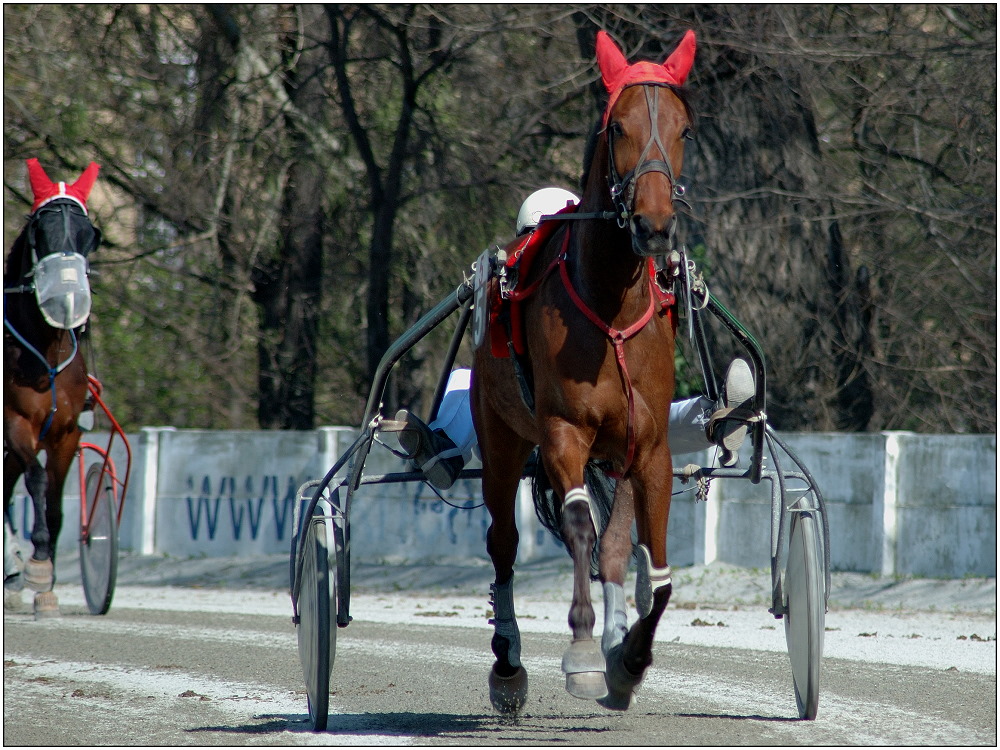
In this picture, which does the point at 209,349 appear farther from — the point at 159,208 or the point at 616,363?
the point at 616,363

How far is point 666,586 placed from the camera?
15.1 ft

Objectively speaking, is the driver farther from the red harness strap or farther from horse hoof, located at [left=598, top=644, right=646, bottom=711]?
horse hoof, located at [left=598, top=644, right=646, bottom=711]

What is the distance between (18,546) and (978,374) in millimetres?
9127

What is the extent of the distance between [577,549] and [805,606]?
110 cm

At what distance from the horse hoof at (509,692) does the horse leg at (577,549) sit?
95 cm

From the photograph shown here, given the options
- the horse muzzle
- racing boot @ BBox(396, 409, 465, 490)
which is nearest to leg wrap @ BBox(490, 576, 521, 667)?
racing boot @ BBox(396, 409, 465, 490)

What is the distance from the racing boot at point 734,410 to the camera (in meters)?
4.96

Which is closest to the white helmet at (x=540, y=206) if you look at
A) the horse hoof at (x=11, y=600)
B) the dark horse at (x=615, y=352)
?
the dark horse at (x=615, y=352)

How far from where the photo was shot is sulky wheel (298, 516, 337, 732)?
4.79 metres

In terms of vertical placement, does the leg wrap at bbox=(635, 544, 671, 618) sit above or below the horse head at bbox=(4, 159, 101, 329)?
below

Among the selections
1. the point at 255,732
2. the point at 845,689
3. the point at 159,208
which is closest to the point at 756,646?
the point at 845,689

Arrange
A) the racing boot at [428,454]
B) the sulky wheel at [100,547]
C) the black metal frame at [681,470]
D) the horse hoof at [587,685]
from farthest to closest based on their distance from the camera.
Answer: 1. the sulky wheel at [100,547]
2. the racing boot at [428,454]
3. the black metal frame at [681,470]
4. the horse hoof at [587,685]

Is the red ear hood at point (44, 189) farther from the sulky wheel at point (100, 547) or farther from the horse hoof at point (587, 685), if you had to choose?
the horse hoof at point (587, 685)

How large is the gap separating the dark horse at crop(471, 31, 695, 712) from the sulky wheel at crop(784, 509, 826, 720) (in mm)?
575
